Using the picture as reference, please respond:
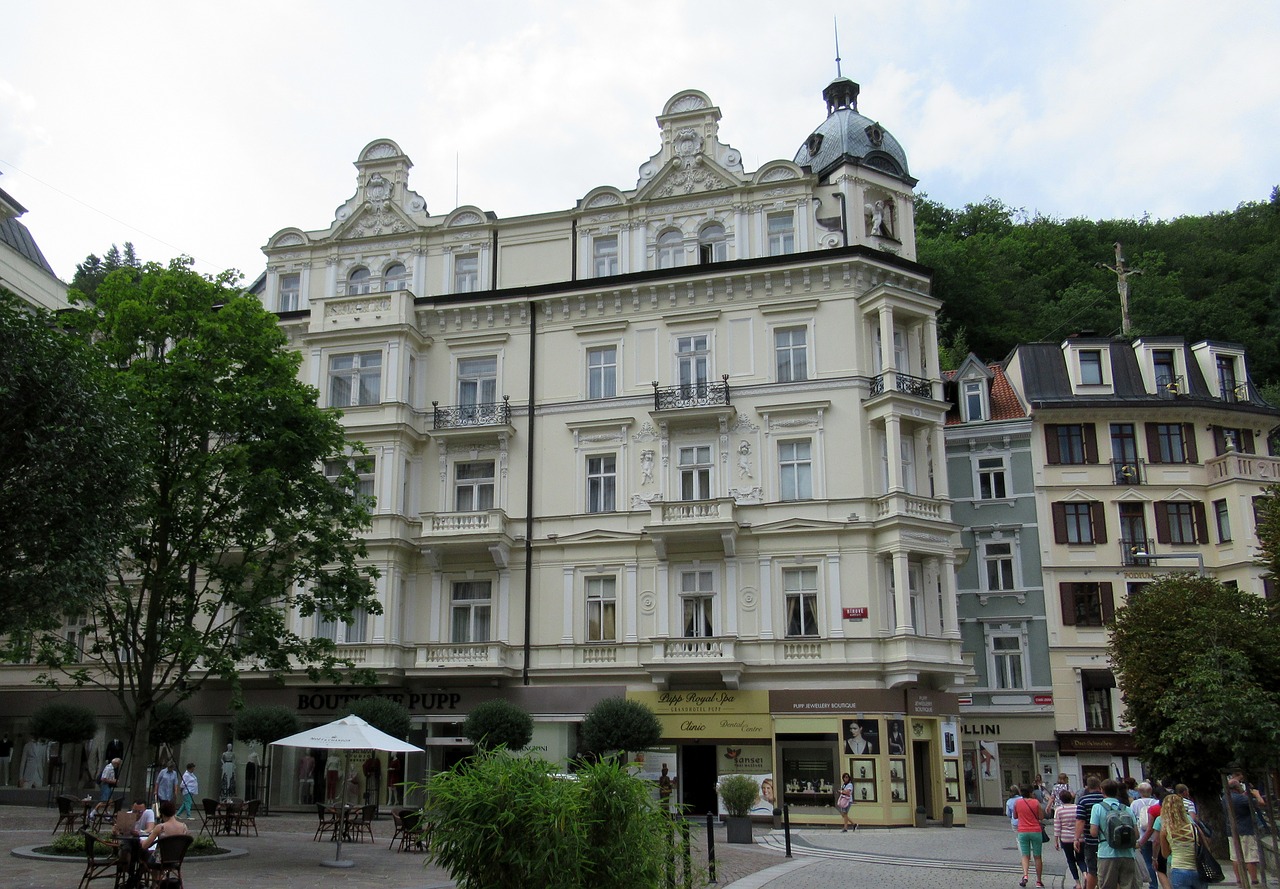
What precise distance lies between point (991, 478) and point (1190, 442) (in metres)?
7.49

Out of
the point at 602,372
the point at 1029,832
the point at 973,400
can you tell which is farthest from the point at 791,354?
the point at 1029,832

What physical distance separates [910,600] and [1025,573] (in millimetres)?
11368

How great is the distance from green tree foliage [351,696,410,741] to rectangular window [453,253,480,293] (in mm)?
14925

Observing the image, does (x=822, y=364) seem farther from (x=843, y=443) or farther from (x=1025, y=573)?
(x=1025, y=573)

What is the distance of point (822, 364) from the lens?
3575 cm

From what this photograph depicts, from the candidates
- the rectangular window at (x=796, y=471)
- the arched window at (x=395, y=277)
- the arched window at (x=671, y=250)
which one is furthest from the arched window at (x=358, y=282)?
the rectangular window at (x=796, y=471)

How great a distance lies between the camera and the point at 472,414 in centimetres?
3812

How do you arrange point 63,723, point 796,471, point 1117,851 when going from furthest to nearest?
point 796,471 → point 63,723 → point 1117,851

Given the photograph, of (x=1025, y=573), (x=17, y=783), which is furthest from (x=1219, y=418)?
(x=17, y=783)

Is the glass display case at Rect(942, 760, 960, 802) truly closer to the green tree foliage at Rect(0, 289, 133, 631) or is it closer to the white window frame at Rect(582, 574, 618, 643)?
the white window frame at Rect(582, 574, 618, 643)

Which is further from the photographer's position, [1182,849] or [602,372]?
[602,372]

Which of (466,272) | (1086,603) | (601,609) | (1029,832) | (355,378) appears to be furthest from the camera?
(1086,603)

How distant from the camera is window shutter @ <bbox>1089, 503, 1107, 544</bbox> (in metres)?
42.2

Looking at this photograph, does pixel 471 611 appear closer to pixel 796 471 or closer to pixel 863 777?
pixel 796 471
